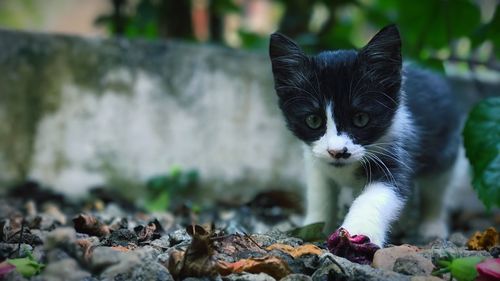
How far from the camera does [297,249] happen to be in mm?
2203

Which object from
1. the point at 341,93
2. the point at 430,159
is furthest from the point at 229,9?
the point at 341,93

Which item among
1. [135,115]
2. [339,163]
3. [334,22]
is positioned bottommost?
[135,115]

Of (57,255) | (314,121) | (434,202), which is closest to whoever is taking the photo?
(57,255)

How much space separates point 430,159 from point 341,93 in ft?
3.80

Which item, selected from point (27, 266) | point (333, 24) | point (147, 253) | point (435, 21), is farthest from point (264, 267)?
point (333, 24)

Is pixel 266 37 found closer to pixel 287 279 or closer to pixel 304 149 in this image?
pixel 304 149

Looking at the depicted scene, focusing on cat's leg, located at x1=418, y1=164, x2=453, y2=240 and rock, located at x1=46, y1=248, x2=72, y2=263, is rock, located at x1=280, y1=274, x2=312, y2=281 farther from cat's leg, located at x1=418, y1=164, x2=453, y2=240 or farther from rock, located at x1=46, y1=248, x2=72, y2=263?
cat's leg, located at x1=418, y1=164, x2=453, y2=240

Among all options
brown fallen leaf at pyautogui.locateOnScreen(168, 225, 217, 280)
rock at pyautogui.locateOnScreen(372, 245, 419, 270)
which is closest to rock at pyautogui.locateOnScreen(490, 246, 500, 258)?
rock at pyautogui.locateOnScreen(372, 245, 419, 270)

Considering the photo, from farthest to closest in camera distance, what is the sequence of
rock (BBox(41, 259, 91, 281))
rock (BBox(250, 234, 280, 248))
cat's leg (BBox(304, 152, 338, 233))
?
cat's leg (BBox(304, 152, 338, 233)) → rock (BBox(250, 234, 280, 248)) → rock (BBox(41, 259, 91, 281))

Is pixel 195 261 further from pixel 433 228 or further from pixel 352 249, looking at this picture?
pixel 433 228

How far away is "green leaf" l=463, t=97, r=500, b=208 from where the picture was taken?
2576 mm

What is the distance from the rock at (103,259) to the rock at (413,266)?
0.90 m

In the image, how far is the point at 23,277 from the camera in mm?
1741

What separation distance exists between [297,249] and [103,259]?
76cm
